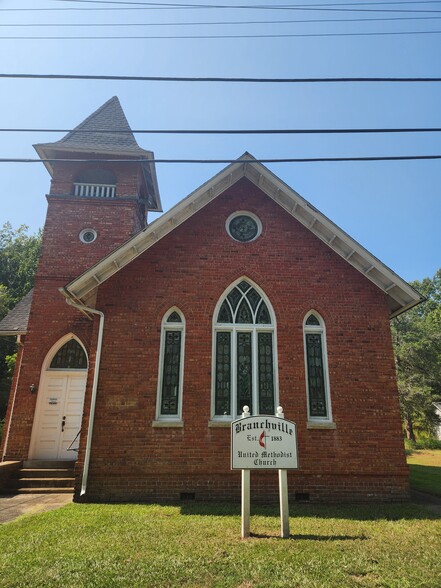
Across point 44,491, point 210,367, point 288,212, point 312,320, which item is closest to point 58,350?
point 44,491

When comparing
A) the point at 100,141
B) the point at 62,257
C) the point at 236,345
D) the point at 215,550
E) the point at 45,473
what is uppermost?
the point at 100,141

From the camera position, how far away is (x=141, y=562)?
4734 millimetres

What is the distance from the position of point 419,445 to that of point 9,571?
102 ft

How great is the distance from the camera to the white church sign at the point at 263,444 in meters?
6.25

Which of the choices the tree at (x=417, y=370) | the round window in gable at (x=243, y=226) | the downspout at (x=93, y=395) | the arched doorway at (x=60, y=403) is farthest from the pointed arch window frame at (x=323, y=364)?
the tree at (x=417, y=370)

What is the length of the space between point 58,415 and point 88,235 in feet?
19.1

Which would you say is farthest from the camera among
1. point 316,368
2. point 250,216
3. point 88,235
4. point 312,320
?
point 88,235

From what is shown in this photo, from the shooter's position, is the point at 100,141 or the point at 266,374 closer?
the point at 266,374

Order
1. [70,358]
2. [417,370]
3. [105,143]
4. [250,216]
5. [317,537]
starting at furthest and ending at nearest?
1. [417,370]
2. [105,143]
3. [70,358]
4. [250,216]
5. [317,537]

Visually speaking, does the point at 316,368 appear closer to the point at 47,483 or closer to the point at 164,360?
the point at 164,360

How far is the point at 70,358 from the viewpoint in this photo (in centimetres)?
1218

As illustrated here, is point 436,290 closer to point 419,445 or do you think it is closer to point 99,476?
point 419,445

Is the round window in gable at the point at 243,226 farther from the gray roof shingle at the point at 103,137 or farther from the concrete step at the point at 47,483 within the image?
the concrete step at the point at 47,483

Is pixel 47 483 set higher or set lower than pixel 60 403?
lower
